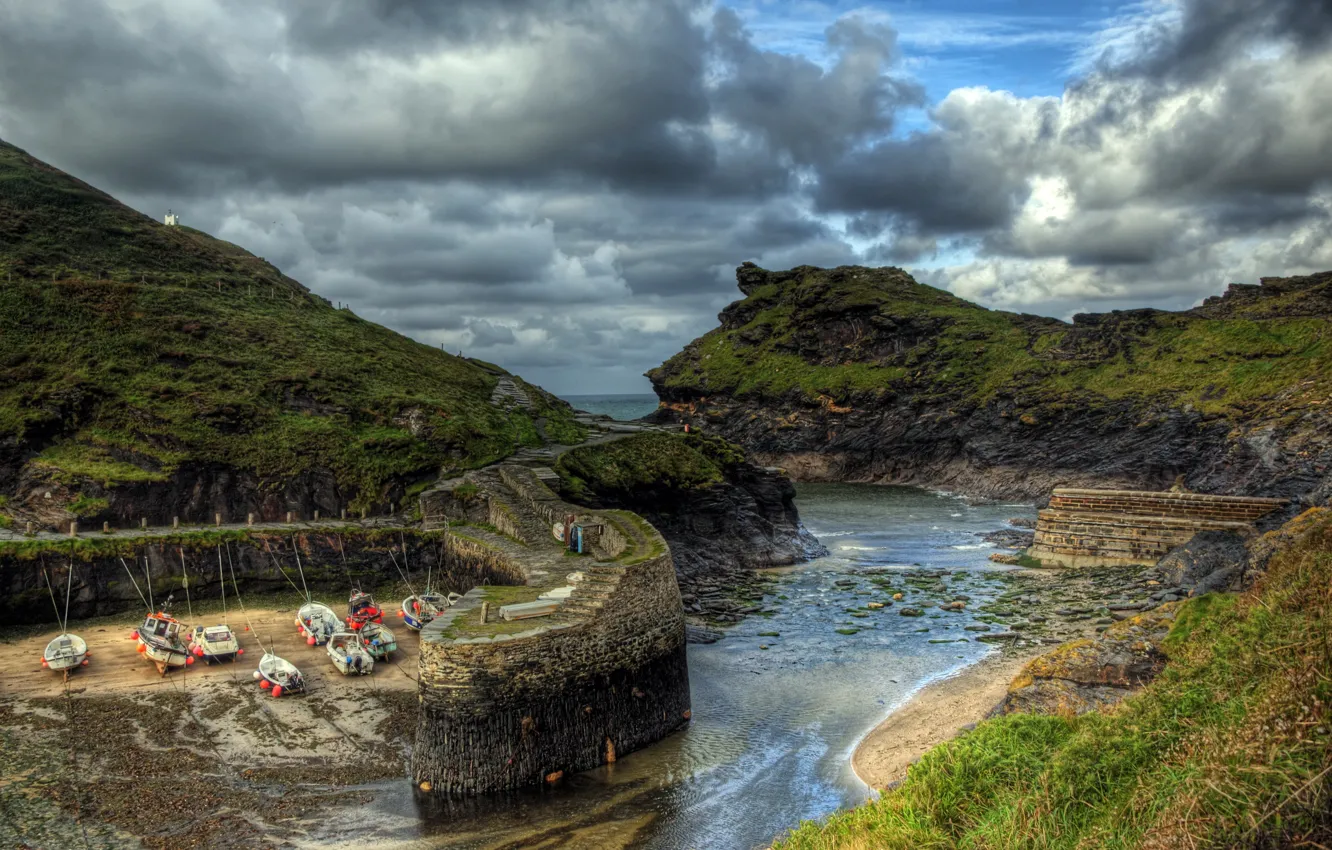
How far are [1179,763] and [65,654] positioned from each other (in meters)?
31.1

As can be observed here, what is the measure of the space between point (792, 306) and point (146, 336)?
99098 millimetres

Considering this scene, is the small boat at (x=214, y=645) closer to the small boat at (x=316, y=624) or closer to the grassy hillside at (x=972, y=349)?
the small boat at (x=316, y=624)

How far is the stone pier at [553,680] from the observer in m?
19.9

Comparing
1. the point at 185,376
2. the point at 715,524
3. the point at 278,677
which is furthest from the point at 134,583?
the point at 715,524

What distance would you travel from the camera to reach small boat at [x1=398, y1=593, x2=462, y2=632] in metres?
32.0

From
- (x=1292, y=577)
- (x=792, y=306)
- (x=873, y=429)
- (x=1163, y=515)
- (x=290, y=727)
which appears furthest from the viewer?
(x=792, y=306)

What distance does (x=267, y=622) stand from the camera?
33.5 m

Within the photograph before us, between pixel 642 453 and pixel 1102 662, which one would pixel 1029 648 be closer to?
pixel 1102 662

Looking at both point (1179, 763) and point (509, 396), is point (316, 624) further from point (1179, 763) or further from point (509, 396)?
point (509, 396)

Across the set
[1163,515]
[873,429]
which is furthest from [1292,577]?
[873,429]

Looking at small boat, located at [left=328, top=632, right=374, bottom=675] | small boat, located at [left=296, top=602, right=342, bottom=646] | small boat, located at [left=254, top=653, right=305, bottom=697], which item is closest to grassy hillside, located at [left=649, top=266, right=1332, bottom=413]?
small boat, located at [left=328, top=632, right=374, bottom=675]

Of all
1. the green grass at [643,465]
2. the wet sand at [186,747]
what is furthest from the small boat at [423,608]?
the green grass at [643,465]

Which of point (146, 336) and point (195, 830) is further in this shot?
point (146, 336)

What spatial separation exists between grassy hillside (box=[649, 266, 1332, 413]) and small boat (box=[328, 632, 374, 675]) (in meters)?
68.0
